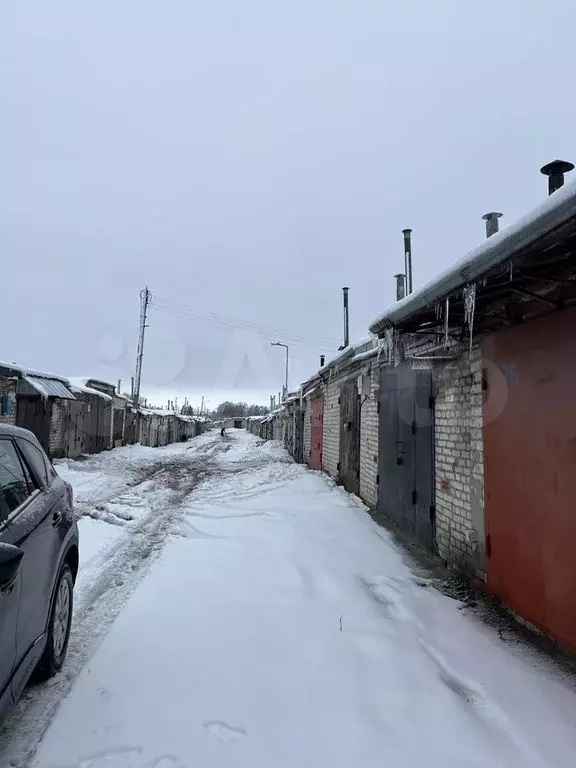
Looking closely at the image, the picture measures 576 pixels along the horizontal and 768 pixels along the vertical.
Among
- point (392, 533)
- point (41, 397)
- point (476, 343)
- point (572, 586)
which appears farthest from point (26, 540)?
point (41, 397)

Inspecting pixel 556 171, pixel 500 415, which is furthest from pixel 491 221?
pixel 500 415

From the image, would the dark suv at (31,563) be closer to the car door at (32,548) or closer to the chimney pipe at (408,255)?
the car door at (32,548)

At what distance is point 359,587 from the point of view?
15.0 ft

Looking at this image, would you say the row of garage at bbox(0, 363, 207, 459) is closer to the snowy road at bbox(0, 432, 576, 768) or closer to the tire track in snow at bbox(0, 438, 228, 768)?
the tire track in snow at bbox(0, 438, 228, 768)

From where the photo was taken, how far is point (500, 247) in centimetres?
274

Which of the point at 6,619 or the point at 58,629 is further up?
the point at 6,619

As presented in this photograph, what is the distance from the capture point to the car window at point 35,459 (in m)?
3.16

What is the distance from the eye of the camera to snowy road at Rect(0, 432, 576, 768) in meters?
2.37

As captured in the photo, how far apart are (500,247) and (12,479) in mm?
3175

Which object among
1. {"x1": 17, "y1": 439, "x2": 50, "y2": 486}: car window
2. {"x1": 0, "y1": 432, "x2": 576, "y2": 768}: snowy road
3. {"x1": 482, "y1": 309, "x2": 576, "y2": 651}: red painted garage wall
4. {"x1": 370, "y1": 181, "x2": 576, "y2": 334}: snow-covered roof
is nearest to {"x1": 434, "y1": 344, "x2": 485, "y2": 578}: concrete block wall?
{"x1": 482, "y1": 309, "x2": 576, "y2": 651}: red painted garage wall

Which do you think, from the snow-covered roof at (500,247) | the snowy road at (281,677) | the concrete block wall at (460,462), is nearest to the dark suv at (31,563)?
the snowy road at (281,677)

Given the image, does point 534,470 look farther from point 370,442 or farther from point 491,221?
point 370,442

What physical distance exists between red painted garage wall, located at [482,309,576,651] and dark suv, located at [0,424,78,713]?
337 centimetres

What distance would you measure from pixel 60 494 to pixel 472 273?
333 cm
